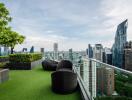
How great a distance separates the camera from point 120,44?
4978 cm

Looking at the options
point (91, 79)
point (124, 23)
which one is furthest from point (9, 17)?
point (124, 23)

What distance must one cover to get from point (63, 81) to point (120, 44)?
153 feet

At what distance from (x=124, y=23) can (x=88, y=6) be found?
38.8m

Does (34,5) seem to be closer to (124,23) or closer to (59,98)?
(59,98)

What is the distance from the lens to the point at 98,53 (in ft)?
98.7

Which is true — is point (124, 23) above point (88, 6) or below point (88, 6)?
above

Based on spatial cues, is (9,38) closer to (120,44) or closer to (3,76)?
(3,76)

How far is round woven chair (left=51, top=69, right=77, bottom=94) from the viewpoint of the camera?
5.34 metres

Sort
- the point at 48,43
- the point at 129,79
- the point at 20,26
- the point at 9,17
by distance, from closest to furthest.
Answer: the point at 129,79
the point at 9,17
the point at 20,26
the point at 48,43

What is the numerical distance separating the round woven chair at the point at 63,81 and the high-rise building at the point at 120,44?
1478 inches

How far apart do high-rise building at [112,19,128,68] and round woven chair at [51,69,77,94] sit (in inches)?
1478

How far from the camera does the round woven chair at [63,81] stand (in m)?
5.34

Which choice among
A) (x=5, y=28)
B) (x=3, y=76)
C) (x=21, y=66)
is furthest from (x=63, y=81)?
(x=21, y=66)

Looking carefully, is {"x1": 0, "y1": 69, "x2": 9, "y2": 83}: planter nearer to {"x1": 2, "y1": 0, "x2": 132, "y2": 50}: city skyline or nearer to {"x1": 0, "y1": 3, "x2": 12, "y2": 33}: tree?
{"x1": 0, "y1": 3, "x2": 12, "y2": 33}: tree
